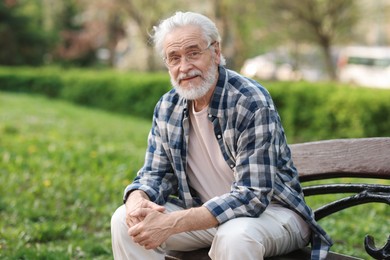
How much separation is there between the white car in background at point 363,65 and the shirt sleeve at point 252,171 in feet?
73.5

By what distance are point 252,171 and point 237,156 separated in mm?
111

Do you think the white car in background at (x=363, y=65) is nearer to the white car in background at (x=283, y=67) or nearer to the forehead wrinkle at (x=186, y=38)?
the white car in background at (x=283, y=67)

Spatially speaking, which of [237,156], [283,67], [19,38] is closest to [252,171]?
[237,156]

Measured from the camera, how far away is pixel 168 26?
2.88 meters

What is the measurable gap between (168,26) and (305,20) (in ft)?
50.2

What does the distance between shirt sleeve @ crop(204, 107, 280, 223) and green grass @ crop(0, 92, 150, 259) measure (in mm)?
1779

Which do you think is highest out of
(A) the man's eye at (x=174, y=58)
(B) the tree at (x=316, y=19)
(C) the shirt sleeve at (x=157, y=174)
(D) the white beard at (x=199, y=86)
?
(B) the tree at (x=316, y=19)

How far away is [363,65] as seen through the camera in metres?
25.5

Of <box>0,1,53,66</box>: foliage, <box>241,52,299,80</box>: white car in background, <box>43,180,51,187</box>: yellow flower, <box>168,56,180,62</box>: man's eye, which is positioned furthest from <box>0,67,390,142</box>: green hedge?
<box>0,1,53,66</box>: foliage

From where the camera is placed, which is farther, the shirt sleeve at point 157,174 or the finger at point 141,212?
the shirt sleeve at point 157,174

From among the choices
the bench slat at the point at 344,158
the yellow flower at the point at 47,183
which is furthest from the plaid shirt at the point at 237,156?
the yellow flower at the point at 47,183

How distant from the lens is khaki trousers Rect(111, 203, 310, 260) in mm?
2453

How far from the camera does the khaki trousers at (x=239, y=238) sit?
2.45 metres

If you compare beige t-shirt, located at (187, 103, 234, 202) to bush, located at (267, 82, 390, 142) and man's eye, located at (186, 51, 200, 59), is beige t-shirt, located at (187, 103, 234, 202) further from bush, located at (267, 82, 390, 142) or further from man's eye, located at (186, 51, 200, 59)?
bush, located at (267, 82, 390, 142)
